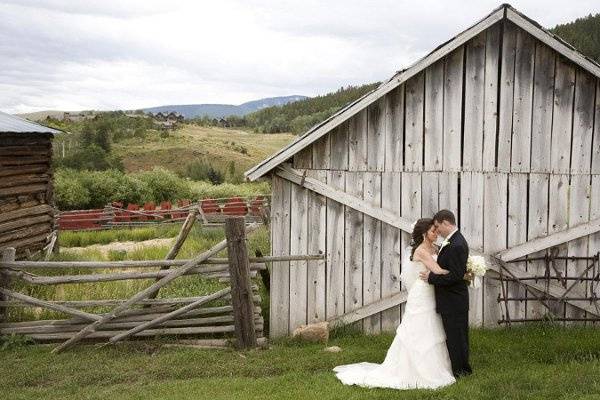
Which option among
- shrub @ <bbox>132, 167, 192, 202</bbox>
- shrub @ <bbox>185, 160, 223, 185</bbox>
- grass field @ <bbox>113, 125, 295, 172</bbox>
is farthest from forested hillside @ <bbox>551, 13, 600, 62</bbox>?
shrub @ <bbox>132, 167, 192, 202</bbox>

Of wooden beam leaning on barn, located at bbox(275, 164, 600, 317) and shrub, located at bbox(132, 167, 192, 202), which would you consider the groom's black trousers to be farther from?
shrub, located at bbox(132, 167, 192, 202)

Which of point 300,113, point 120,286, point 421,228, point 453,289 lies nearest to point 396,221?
point 421,228

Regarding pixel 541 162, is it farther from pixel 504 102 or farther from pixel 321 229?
pixel 321 229

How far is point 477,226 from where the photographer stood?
960cm

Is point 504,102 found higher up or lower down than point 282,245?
higher up

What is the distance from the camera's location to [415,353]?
746cm

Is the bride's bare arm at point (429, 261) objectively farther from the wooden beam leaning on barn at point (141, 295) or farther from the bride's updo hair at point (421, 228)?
the wooden beam leaning on barn at point (141, 295)

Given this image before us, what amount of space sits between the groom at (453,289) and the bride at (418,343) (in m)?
0.09

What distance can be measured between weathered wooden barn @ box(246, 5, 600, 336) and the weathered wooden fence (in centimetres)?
81

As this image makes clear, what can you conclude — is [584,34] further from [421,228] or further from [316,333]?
[421,228]

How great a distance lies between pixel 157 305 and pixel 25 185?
31.9 feet

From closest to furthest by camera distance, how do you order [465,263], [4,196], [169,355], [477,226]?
[465,263]
[169,355]
[477,226]
[4,196]

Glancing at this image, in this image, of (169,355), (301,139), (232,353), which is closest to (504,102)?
(301,139)

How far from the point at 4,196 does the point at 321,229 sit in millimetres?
10592
